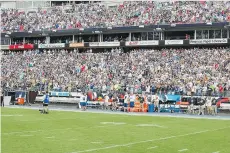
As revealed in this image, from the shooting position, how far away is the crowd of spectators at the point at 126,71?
39.2 metres

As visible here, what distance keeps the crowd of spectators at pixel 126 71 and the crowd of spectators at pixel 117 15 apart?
3452 millimetres

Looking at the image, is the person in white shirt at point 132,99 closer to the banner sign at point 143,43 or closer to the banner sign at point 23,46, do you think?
the banner sign at point 143,43

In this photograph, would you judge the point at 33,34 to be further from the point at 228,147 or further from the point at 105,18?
the point at 228,147

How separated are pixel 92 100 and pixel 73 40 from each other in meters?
17.4

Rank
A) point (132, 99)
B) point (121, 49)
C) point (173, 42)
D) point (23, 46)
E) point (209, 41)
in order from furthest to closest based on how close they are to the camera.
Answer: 1. point (23, 46)
2. point (121, 49)
3. point (173, 42)
4. point (209, 41)
5. point (132, 99)

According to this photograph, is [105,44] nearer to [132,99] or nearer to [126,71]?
[126,71]

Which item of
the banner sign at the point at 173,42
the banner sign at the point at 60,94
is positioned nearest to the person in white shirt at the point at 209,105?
the banner sign at the point at 60,94

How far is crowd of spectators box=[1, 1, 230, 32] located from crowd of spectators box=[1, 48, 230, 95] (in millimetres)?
3452

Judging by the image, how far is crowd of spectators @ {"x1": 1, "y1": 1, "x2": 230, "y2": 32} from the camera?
1875 inches

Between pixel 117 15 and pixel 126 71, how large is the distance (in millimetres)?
10750

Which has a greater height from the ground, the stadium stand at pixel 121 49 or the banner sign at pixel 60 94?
the stadium stand at pixel 121 49

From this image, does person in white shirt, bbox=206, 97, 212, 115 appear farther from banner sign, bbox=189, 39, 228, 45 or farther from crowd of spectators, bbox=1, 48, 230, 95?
banner sign, bbox=189, 39, 228, 45

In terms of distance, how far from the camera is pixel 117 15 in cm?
5359

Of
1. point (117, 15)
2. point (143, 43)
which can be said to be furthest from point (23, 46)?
point (143, 43)
